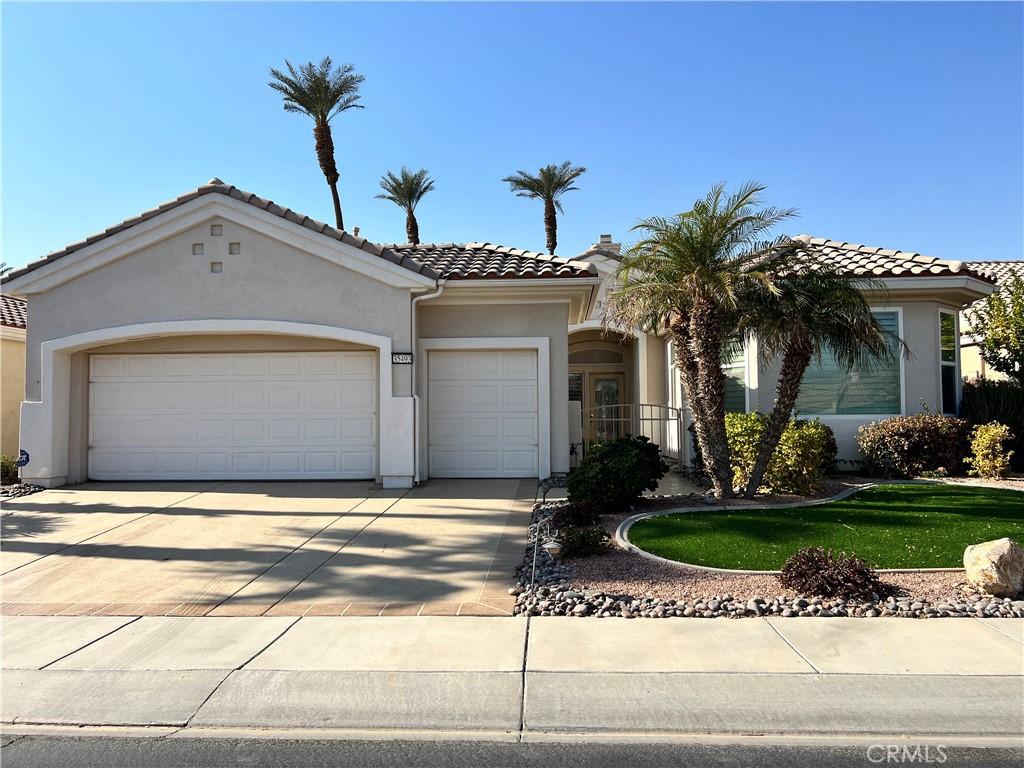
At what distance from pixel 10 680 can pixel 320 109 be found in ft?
76.2

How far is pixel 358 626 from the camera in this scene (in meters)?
5.51

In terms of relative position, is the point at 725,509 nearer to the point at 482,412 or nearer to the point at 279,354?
the point at 482,412

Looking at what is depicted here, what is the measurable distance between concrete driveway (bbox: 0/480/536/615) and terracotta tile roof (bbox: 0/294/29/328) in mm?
7144

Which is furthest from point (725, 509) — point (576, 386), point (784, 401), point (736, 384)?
point (576, 386)

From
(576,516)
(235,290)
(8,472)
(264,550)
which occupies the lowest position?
(264,550)

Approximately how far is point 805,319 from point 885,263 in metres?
5.53

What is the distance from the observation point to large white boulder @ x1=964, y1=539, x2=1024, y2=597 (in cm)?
594

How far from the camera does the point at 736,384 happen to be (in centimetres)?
1371

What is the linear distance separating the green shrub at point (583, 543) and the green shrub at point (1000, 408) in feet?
29.7

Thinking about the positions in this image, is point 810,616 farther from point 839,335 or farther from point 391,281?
point 391,281

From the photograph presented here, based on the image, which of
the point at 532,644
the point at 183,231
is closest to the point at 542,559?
the point at 532,644

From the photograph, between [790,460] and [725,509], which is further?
[790,460]

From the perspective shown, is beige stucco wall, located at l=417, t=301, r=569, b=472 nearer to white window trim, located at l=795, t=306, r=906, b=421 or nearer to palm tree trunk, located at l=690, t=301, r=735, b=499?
palm tree trunk, located at l=690, t=301, r=735, b=499

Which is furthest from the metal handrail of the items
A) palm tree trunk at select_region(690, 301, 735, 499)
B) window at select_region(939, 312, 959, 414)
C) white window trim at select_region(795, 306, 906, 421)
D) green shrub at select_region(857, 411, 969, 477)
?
palm tree trunk at select_region(690, 301, 735, 499)
